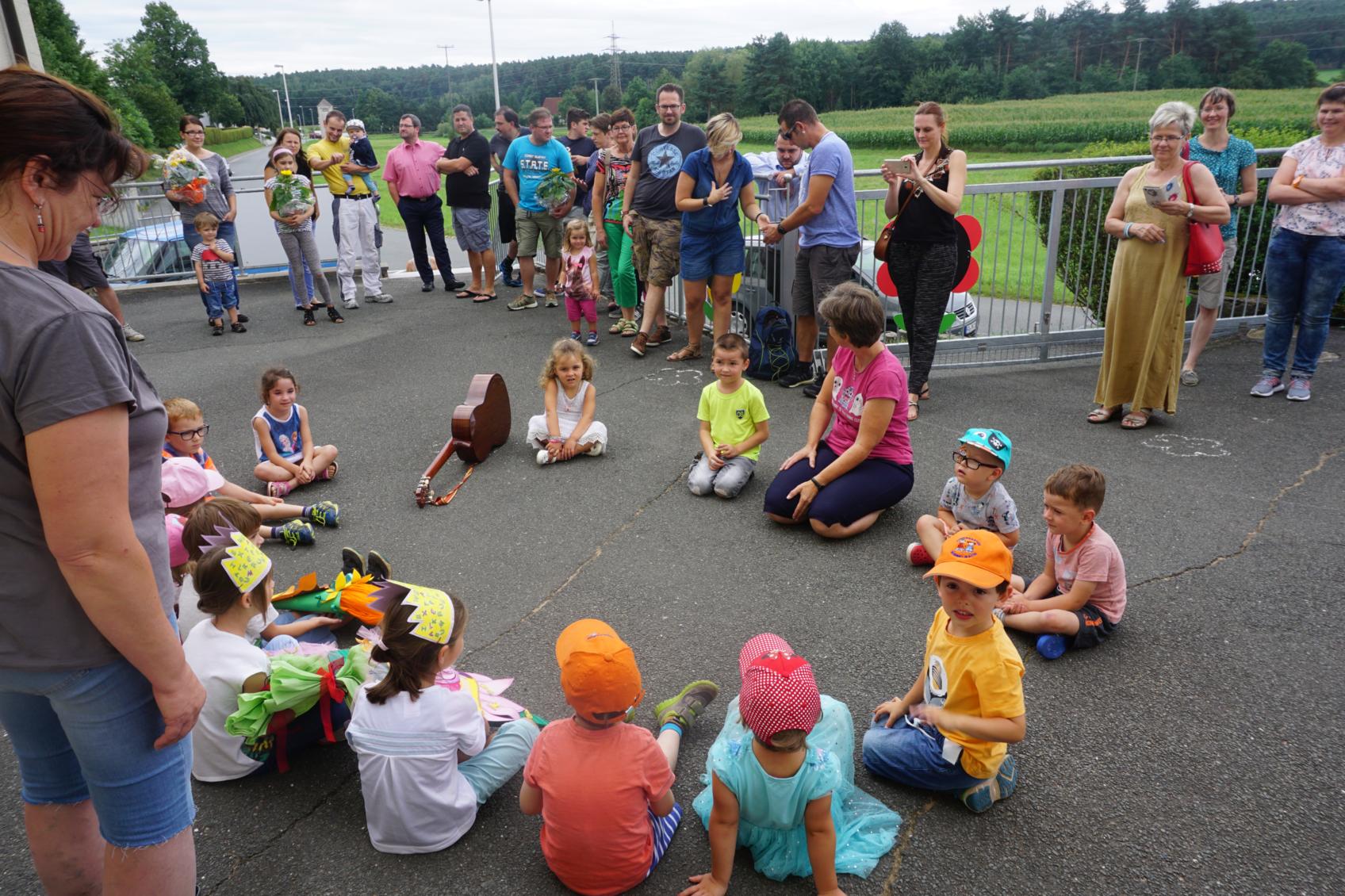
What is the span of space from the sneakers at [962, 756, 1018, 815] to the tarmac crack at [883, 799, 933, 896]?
0.46 feet

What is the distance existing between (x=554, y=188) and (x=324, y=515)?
575cm

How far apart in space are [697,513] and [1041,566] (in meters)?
1.99

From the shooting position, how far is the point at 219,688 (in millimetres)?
3090

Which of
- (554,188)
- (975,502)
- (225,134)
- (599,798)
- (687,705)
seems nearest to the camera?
(599,798)

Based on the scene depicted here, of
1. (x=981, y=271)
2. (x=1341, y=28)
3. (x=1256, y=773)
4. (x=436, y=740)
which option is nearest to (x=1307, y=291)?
(x=981, y=271)

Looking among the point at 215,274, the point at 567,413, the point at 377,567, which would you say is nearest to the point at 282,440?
the point at 567,413

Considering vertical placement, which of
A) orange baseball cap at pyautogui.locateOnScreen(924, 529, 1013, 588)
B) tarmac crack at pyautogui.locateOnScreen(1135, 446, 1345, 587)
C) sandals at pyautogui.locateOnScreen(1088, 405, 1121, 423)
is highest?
orange baseball cap at pyautogui.locateOnScreen(924, 529, 1013, 588)

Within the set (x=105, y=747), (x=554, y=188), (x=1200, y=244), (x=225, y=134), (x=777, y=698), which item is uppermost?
(x=225, y=134)

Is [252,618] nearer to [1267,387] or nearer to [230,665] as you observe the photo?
[230,665]

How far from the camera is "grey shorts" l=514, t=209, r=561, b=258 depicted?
10219 mm

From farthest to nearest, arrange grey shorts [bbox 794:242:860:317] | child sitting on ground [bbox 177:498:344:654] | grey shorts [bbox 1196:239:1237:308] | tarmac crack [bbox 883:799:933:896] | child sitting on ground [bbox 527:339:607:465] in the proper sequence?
grey shorts [bbox 1196:239:1237:308], grey shorts [bbox 794:242:860:317], child sitting on ground [bbox 527:339:607:465], child sitting on ground [bbox 177:498:344:654], tarmac crack [bbox 883:799:933:896]

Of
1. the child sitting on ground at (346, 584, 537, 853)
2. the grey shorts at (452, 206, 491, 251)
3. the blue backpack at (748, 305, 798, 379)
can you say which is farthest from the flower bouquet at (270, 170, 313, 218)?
the child sitting on ground at (346, 584, 537, 853)

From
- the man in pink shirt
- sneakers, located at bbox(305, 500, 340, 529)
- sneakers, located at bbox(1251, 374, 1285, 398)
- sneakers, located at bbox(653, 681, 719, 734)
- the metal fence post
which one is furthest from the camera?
the man in pink shirt

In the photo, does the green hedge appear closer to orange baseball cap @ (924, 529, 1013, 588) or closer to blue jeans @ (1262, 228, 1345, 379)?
blue jeans @ (1262, 228, 1345, 379)
